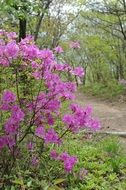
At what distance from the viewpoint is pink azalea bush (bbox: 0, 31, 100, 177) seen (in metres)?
3.89

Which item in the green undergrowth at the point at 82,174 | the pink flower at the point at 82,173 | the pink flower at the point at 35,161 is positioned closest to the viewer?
the green undergrowth at the point at 82,174

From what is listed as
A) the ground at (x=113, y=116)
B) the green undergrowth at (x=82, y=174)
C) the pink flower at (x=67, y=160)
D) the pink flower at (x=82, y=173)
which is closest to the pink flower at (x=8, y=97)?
the green undergrowth at (x=82, y=174)

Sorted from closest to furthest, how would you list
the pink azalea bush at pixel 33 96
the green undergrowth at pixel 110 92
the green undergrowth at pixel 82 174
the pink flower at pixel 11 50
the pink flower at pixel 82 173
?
the pink flower at pixel 11 50, the pink azalea bush at pixel 33 96, the green undergrowth at pixel 82 174, the pink flower at pixel 82 173, the green undergrowth at pixel 110 92

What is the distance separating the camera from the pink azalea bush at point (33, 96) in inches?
153

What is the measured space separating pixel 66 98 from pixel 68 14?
2008cm

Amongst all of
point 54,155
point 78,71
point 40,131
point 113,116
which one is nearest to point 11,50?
point 78,71

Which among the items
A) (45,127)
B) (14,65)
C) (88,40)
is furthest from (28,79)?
(88,40)

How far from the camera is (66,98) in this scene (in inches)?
159

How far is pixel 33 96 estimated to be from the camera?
4.18m

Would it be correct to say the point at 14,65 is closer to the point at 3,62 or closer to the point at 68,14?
the point at 3,62

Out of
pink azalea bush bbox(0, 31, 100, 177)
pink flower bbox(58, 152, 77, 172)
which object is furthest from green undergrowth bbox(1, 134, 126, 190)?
pink azalea bush bbox(0, 31, 100, 177)

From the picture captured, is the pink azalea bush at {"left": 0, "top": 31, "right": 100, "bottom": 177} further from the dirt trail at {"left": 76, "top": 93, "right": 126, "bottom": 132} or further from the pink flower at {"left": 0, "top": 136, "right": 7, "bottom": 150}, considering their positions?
the dirt trail at {"left": 76, "top": 93, "right": 126, "bottom": 132}

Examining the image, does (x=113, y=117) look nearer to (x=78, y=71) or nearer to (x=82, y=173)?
(x=82, y=173)

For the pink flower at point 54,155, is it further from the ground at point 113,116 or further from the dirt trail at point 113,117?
the dirt trail at point 113,117
